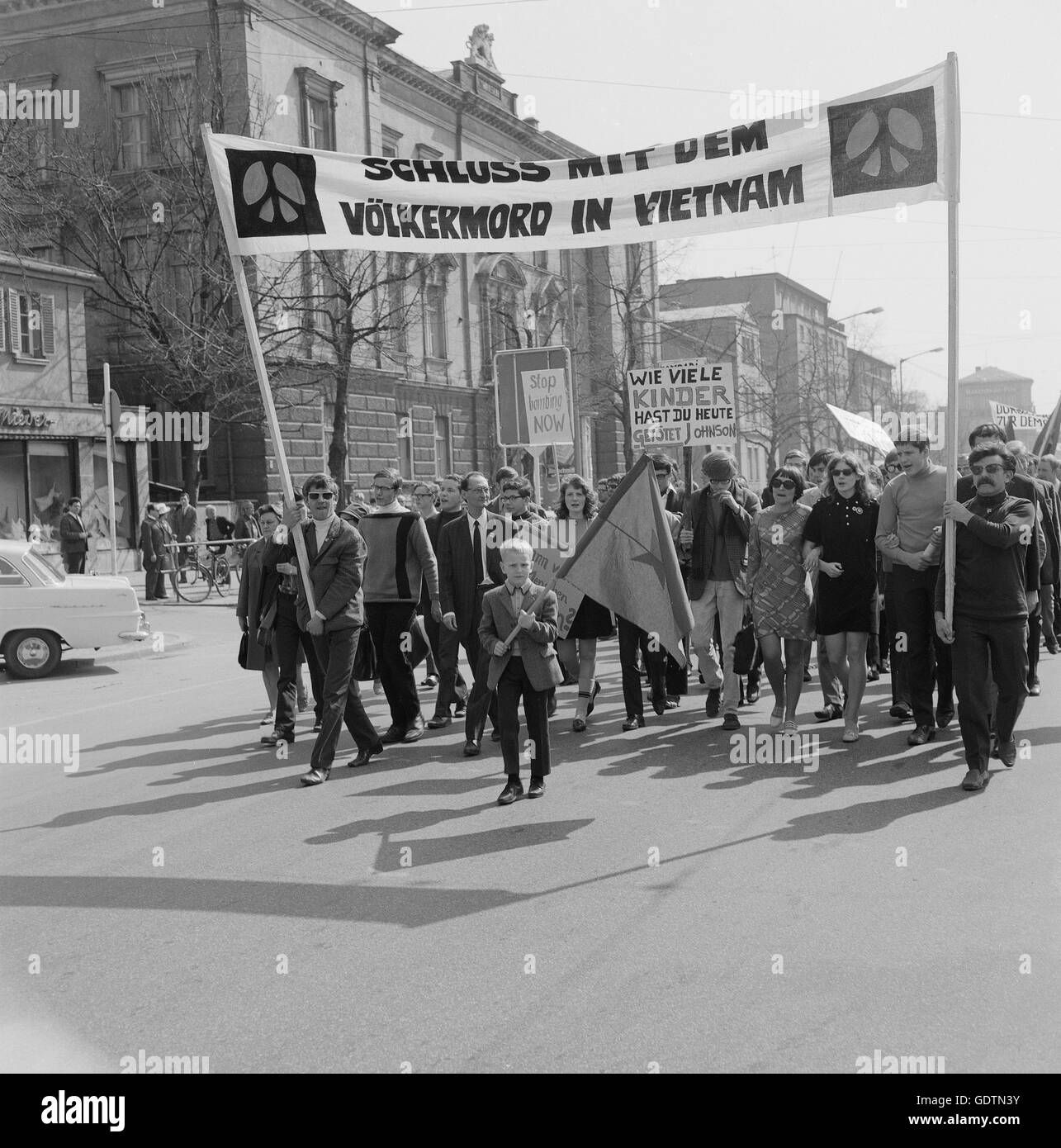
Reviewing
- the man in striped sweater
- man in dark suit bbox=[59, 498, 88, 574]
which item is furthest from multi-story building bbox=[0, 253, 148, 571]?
the man in striped sweater

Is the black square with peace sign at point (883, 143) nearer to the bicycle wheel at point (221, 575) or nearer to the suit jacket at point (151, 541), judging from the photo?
Result: the suit jacket at point (151, 541)

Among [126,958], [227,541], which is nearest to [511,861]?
[126,958]

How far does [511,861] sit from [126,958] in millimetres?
1916

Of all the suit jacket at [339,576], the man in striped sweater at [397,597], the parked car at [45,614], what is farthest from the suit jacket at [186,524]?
the suit jacket at [339,576]

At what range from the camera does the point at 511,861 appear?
6332mm

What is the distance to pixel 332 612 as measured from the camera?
852 centimetres

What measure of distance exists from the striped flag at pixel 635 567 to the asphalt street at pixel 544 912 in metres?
0.97

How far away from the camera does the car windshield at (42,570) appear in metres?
14.9

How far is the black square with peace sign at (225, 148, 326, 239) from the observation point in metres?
8.36

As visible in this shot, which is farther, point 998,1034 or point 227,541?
point 227,541

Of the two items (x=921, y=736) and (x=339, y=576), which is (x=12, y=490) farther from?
(x=921, y=736)

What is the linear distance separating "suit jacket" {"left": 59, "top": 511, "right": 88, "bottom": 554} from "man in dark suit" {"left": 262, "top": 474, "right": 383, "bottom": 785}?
1798 centimetres

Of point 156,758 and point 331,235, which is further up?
point 331,235

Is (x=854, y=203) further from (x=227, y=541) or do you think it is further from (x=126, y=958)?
(x=227, y=541)
